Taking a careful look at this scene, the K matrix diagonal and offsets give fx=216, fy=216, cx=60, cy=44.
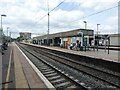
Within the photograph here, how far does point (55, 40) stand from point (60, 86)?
74383 mm

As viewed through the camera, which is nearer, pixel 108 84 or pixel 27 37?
pixel 108 84

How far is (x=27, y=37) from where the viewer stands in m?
152

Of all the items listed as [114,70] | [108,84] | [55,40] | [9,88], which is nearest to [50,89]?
[9,88]

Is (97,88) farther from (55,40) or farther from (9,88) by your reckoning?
(55,40)

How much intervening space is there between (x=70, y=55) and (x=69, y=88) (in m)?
19.3

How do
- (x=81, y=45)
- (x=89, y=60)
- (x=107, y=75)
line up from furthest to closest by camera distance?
1. (x=81, y=45)
2. (x=89, y=60)
3. (x=107, y=75)

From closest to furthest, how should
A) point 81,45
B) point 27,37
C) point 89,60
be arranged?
point 89,60 < point 81,45 < point 27,37

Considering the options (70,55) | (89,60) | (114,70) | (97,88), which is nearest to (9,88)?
(97,88)

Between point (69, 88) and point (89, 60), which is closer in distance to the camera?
point (69, 88)

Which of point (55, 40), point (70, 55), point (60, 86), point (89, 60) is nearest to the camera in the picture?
point (60, 86)

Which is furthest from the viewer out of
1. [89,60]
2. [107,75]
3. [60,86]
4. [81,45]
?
[81,45]

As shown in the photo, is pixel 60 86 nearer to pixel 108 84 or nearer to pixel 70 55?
pixel 108 84

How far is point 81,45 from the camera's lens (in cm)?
4131

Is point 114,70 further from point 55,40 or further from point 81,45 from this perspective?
point 55,40
